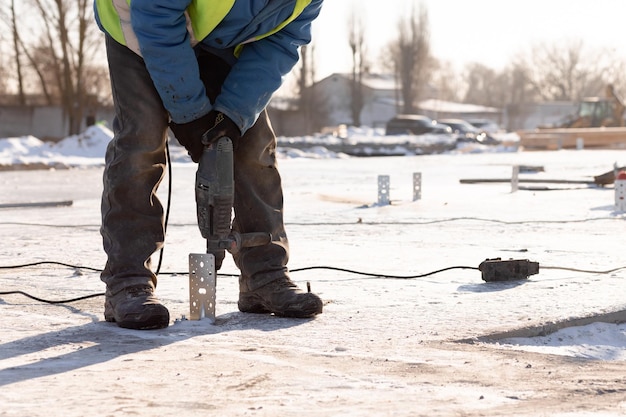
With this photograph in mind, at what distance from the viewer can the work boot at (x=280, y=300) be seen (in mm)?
4629

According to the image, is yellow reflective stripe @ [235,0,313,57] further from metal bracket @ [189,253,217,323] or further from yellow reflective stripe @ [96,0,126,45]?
metal bracket @ [189,253,217,323]

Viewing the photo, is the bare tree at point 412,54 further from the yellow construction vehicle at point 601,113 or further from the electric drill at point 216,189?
the electric drill at point 216,189

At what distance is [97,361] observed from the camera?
12.0 feet

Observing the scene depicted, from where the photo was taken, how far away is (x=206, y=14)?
14.1ft

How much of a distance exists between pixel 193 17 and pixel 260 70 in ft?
1.23

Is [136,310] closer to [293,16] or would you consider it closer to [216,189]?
[216,189]

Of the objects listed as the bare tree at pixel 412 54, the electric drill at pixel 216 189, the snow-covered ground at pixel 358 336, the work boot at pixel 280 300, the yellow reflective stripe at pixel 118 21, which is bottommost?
the snow-covered ground at pixel 358 336

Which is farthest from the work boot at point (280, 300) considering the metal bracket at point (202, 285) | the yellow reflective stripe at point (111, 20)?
the yellow reflective stripe at point (111, 20)

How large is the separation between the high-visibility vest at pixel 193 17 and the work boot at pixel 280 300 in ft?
3.41

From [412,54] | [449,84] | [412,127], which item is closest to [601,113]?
[412,127]

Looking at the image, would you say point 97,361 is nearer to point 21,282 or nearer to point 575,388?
point 575,388

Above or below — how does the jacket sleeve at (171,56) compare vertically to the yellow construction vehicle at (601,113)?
below

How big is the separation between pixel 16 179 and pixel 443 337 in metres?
16.5

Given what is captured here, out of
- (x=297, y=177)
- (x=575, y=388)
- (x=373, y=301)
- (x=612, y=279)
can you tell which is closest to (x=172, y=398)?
(x=575, y=388)
